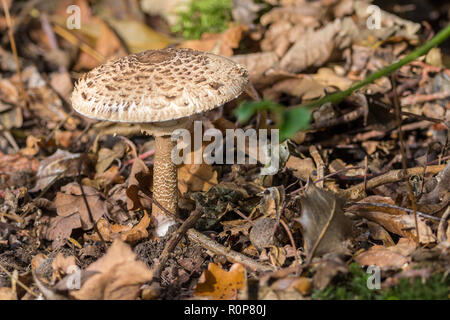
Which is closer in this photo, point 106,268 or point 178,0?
point 106,268

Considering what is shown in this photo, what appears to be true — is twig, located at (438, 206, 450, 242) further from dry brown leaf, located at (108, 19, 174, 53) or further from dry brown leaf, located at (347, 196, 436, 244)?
dry brown leaf, located at (108, 19, 174, 53)

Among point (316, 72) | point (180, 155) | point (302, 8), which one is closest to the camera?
point (180, 155)

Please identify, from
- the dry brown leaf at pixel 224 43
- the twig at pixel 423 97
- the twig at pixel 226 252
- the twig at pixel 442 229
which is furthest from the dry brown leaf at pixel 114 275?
Result: the twig at pixel 423 97

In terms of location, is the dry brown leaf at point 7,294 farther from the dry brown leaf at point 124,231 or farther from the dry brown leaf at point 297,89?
the dry brown leaf at point 297,89

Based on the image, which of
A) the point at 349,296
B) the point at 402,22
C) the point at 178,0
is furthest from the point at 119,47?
the point at 349,296

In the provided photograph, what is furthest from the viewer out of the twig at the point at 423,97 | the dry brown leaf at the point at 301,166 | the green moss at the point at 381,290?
the twig at the point at 423,97

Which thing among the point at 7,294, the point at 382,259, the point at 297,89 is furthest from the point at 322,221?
the point at 297,89

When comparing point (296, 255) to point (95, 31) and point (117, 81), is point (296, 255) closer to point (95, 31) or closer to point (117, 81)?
point (117, 81)
